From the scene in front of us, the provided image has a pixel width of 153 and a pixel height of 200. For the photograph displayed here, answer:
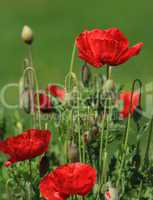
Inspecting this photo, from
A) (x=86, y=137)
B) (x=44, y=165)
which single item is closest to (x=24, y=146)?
(x=44, y=165)

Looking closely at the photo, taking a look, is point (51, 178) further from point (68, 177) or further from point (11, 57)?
point (11, 57)

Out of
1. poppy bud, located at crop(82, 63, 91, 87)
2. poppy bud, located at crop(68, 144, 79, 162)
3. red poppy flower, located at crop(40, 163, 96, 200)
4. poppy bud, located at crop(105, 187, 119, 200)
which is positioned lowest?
poppy bud, located at crop(105, 187, 119, 200)

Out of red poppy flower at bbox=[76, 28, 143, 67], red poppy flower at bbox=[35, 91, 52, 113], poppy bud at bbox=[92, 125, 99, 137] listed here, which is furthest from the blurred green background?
red poppy flower at bbox=[76, 28, 143, 67]

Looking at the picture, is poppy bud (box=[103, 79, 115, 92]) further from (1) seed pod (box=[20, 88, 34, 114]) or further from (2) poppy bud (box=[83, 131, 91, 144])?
(1) seed pod (box=[20, 88, 34, 114])

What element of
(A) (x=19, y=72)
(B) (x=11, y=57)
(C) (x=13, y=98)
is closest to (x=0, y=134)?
(C) (x=13, y=98)

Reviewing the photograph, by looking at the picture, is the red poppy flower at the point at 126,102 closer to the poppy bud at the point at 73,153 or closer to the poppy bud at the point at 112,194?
the poppy bud at the point at 73,153

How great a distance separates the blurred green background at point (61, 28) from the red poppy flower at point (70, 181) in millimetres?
2905

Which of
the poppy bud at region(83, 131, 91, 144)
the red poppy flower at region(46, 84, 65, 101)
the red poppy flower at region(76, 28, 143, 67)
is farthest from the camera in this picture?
the red poppy flower at region(46, 84, 65, 101)

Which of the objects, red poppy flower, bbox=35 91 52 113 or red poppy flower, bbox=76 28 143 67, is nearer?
red poppy flower, bbox=76 28 143 67

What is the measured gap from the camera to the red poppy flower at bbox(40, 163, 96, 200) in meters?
1.63

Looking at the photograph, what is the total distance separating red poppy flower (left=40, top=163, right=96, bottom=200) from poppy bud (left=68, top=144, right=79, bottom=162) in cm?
16

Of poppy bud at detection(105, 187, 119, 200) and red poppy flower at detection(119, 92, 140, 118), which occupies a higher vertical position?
red poppy flower at detection(119, 92, 140, 118)

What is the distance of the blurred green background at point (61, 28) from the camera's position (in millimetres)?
4984

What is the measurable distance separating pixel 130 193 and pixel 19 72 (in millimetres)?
2946
